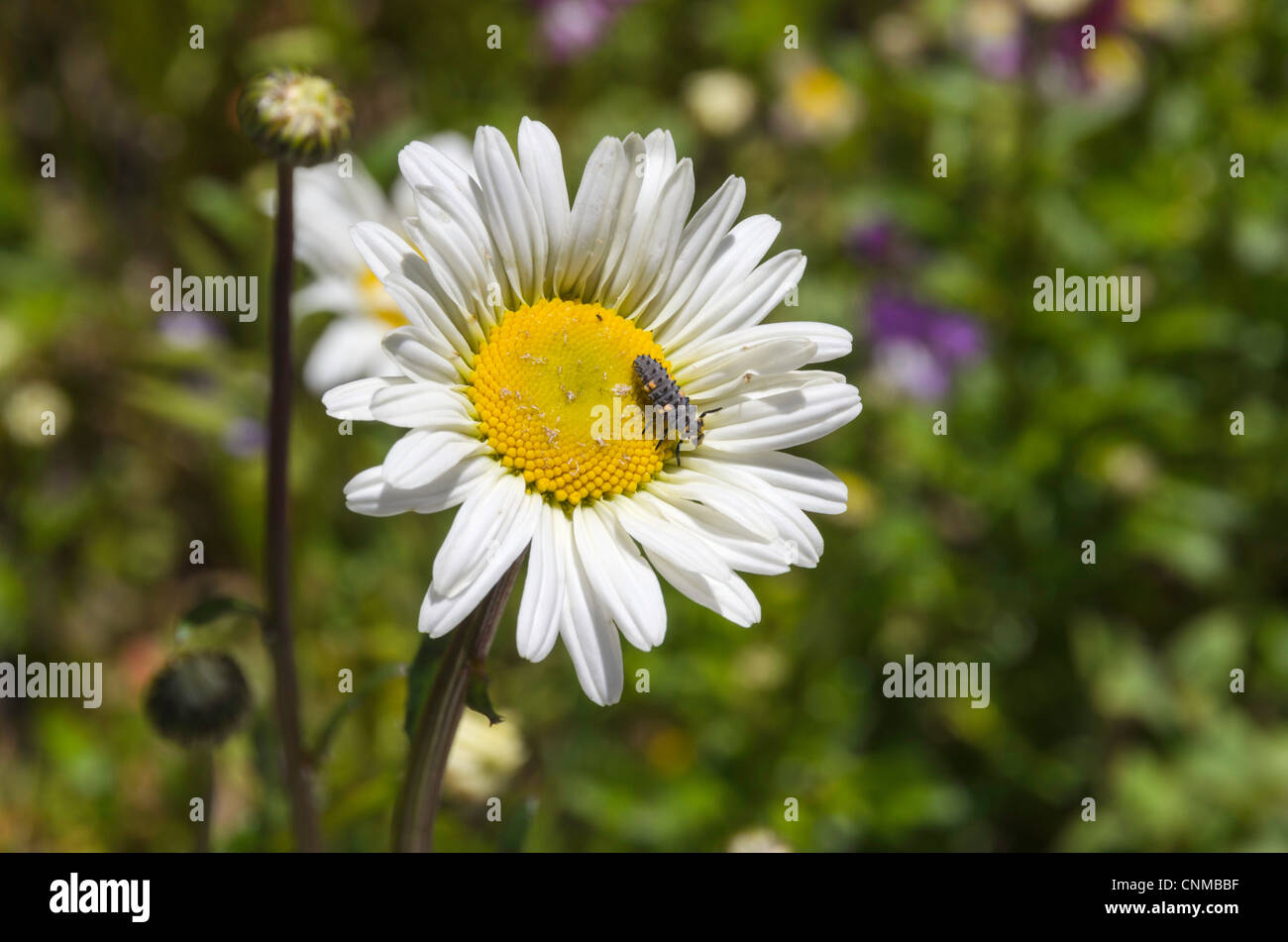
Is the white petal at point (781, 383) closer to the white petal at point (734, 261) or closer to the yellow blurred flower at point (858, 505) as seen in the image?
the white petal at point (734, 261)

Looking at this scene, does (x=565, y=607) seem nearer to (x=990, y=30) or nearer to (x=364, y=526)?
(x=364, y=526)

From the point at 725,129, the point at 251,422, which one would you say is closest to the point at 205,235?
the point at 251,422

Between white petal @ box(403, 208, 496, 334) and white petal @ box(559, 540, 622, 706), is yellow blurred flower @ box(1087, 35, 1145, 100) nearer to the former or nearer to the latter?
white petal @ box(403, 208, 496, 334)

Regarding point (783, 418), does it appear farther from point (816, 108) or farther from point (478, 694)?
point (816, 108)

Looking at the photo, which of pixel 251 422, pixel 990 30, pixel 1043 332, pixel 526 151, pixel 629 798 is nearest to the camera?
pixel 526 151

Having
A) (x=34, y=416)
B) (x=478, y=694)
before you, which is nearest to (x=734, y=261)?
(x=478, y=694)

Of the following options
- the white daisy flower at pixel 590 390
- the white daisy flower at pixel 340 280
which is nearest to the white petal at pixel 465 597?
the white daisy flower at pixel 590 390

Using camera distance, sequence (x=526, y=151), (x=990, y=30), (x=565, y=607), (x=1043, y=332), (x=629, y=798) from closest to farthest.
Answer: (x=565, y=607)
(x=526, y=151)
(x=629, y=798)
(x=1043, y=332)
(x=990, y=30)
